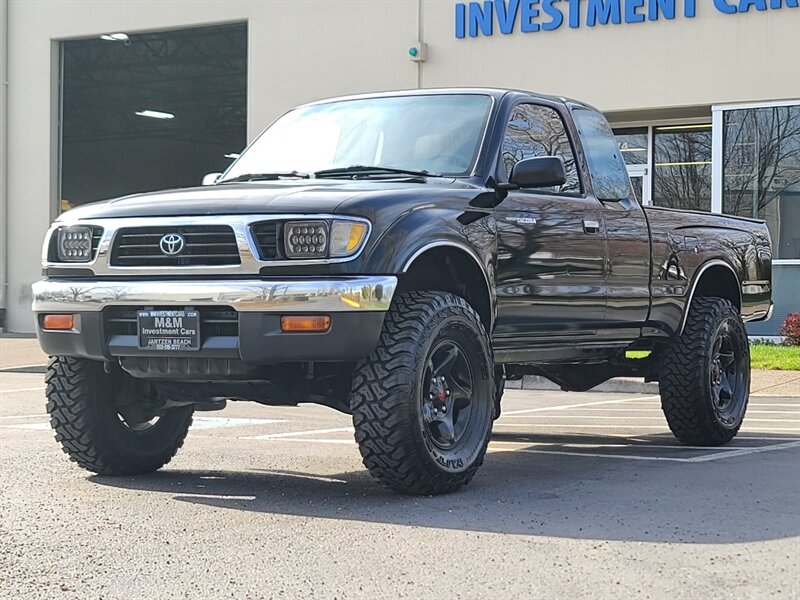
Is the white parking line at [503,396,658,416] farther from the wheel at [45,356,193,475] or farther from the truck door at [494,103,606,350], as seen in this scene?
the wheel at [45,356,193,475]

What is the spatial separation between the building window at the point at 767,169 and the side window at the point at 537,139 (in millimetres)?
11478

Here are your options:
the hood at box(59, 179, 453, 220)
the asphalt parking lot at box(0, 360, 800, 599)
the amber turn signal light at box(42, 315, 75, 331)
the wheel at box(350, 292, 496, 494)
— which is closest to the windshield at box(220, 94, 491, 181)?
the hood at box(59, 179, 453, 220)

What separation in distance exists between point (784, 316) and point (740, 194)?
186cm

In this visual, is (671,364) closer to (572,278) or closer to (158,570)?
(572,278)

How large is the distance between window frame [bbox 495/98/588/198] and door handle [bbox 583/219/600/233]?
6.9 inches

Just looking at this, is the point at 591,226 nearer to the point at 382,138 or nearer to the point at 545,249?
the point at 545,249

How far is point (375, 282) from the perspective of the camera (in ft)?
19.1

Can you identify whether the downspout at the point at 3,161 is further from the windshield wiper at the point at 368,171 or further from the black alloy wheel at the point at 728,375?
the windshield wiper at the point at 368,171

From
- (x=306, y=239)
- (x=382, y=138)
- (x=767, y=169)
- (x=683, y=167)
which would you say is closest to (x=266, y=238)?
(x=306, y=239)

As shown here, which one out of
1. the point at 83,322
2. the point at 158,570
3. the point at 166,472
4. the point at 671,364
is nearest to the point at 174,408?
the point at 166,472

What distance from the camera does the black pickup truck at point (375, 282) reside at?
5848 mm

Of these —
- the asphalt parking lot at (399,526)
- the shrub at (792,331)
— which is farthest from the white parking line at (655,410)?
the shrub at (792,331)

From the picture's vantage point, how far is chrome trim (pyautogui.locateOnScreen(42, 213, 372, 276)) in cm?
584

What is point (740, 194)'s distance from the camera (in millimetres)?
18906
